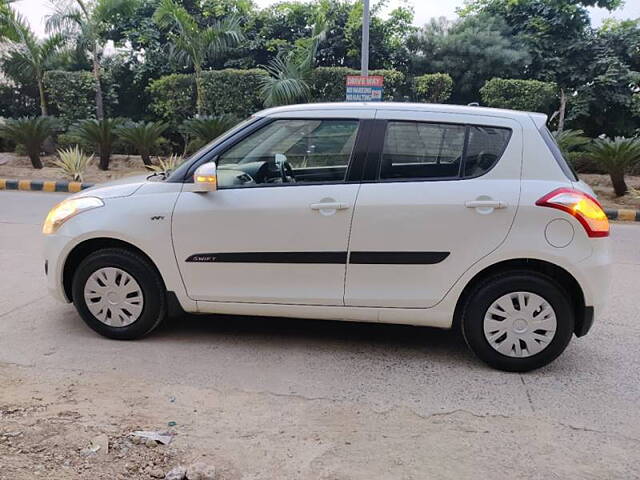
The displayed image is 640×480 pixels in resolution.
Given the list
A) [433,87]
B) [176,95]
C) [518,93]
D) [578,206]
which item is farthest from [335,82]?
[578,206]

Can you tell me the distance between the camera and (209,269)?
3.92 metres

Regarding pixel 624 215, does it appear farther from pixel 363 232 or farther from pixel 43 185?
pixel 43 185

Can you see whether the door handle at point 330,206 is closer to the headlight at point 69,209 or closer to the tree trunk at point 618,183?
the headlight at point 69,209

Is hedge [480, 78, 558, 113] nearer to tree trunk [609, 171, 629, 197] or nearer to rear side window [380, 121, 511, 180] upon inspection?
tree trunk [609, 171, 629, 197]

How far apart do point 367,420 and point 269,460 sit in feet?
2.07

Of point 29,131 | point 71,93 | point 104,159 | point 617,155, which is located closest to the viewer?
point 617,155

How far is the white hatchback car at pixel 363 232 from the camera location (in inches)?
141

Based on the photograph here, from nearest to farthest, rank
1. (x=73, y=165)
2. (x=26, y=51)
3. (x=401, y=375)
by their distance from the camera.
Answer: (x=401, y=375), (x=73, y=165), (x=26, y=51)

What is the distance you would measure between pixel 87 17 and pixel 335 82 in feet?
22.6

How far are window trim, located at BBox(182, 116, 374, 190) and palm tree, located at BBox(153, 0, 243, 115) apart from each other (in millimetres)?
11849

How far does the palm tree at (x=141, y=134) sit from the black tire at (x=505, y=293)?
11636 millimetres

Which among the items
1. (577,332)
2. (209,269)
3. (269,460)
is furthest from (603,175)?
(269,460)

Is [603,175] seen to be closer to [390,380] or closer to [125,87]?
[390,380]

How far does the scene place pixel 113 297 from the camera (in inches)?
159
